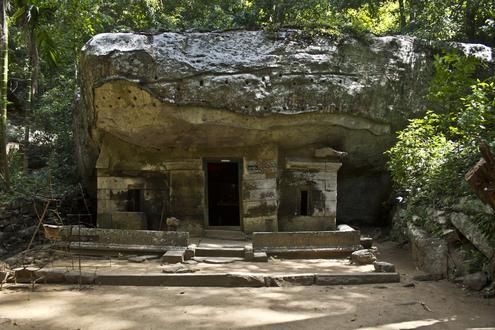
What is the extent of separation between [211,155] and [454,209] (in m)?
5.96

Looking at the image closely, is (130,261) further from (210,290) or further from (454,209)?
(454,209)

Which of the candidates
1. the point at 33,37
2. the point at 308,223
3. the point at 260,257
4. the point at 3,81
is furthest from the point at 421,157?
the point at 33,37

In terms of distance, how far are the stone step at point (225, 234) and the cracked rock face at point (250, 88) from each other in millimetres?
2201

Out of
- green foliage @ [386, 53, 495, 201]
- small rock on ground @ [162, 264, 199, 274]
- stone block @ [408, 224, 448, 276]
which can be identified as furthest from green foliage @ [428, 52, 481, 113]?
small rock on ground @ [162, 264, 199, 274]

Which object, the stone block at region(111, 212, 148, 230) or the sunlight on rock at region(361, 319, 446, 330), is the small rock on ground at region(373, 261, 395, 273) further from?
the stone block at region(111, 212, 148, 230)

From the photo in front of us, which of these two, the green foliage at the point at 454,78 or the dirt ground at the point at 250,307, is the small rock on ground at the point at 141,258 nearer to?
the dirt ground at the point at 250,307

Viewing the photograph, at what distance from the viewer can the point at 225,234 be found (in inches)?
423

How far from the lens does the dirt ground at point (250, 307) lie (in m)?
4.73

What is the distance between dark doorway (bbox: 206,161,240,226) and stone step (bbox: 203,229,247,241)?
361cm

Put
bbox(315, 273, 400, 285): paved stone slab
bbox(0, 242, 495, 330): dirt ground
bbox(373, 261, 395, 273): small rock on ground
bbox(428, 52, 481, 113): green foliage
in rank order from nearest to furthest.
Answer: bbox(0, 242, 495, 330): dirt ground → bbox(315, 273, 400, 285): paved stone slab → bbox(373, 261, 395, 273): small rock on ground → bbox(428, 52, 481, 113): green foliage

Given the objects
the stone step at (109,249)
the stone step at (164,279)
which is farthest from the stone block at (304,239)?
→ the stone step at (164,279)

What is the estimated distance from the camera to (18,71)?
16.9m

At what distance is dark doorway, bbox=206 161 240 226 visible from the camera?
48.5 feet

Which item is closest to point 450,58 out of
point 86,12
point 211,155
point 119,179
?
point 211,155
